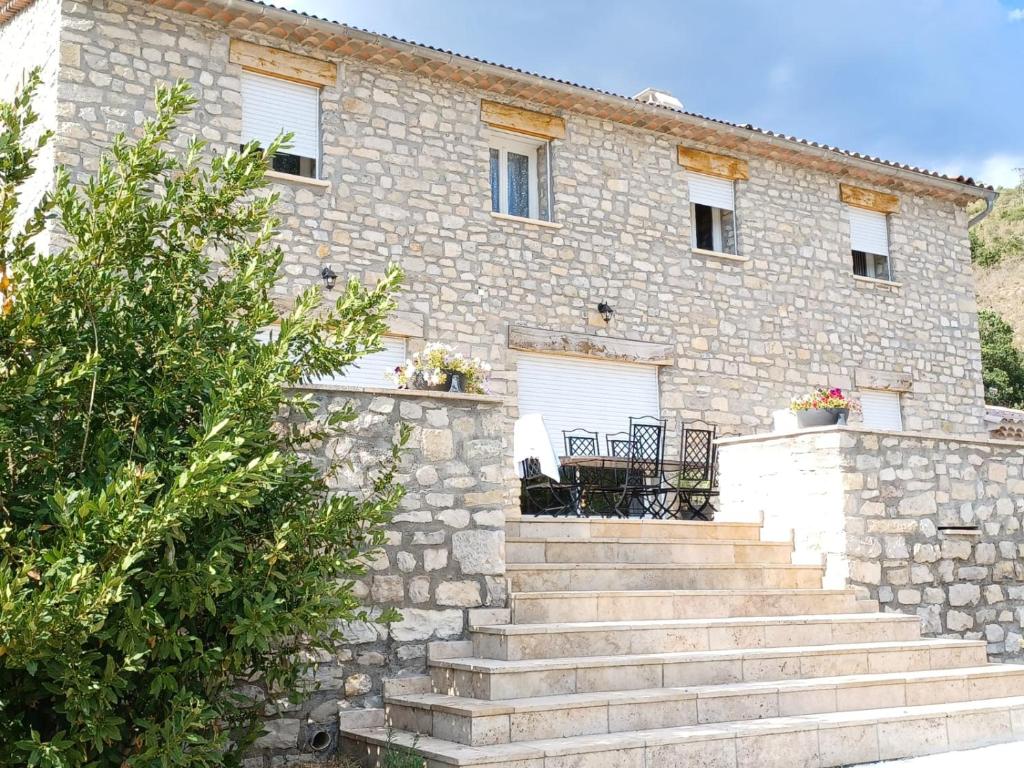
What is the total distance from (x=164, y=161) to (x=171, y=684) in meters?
2.08

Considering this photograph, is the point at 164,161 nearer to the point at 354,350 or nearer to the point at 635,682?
the point at 354,350

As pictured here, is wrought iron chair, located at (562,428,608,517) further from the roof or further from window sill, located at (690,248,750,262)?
the roof

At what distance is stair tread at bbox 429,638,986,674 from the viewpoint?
5.00m

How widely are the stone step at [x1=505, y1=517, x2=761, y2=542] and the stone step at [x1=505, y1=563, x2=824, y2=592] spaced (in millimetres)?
381

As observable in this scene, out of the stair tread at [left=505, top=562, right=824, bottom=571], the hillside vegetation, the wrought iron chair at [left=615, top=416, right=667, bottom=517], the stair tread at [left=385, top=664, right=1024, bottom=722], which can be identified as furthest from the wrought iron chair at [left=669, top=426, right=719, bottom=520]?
the hillside vegetation

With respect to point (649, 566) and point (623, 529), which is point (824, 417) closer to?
point (623, 529)

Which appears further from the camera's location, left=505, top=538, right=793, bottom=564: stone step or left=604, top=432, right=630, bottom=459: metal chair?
left=604, top=432, right=630, bottom=459: metal chair

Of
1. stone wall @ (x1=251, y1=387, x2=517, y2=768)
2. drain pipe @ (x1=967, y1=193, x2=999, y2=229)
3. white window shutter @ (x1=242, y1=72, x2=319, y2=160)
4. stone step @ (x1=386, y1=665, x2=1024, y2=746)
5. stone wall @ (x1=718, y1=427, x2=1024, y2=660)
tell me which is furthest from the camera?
drain pipe @ (x1=967, y1=193, x2=999, y2=229)

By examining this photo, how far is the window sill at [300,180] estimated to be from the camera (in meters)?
9.24

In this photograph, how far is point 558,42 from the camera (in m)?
58.3

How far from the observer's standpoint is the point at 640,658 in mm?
5285

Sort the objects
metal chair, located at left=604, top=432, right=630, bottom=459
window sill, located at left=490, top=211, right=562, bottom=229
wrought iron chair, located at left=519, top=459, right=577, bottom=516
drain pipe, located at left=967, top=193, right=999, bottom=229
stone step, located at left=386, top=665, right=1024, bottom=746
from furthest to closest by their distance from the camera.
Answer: drain pipe, located at left=967, top=193, right=999, bottom=229, window sill, located at left=490, top=211, right=562, bottom=229, metal chair, located at left=604, top=432, right=630, bottom=459, wrought iron chair, located at left=519, top=459, right=577, bottom=516, stone step, located at left=386, top=665, right=1024, bottom=746

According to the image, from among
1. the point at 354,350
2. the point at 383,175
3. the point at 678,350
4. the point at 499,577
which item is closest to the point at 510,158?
the point at 383,175

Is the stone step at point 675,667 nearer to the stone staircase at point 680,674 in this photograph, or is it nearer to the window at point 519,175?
the stone staircase at point 680,674
